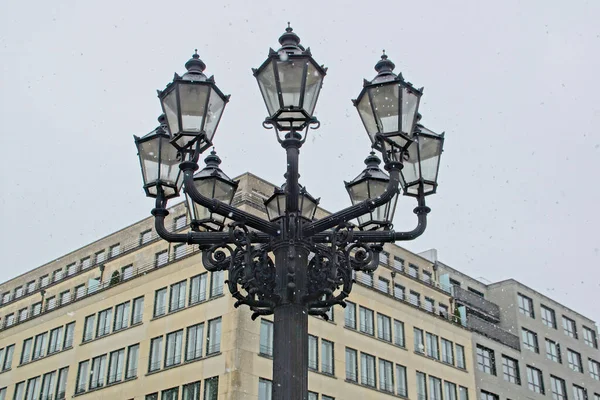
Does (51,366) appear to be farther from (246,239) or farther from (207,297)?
(246,239)

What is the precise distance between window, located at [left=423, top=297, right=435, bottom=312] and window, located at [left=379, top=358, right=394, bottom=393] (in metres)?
6.34

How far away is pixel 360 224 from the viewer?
9.11 m

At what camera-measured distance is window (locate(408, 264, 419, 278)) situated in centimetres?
5422

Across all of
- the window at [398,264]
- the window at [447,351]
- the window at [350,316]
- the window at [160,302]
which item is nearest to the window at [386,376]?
the window at [350,316]

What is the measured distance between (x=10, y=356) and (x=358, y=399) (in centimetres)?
2494

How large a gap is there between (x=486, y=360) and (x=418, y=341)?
8.21 metres

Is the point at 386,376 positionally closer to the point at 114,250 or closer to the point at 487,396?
the point at 487,396

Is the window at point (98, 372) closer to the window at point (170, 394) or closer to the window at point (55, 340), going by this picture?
the window at point (55, 340)

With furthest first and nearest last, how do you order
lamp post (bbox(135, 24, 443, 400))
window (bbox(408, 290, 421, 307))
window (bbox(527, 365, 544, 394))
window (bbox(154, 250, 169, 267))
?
window (bbox(527, 365, 544, 394)) → window (bbox(408, 290, 421, 307)) → window (bbox(154, 250, 169, 267)) → lamp post (bbox(135, 24, 443, 400))

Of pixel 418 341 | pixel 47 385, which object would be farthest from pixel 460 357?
pixel 47 385

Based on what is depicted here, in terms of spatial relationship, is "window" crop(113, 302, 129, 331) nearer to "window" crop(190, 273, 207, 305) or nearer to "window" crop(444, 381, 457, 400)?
"window" crop(190, 273, 207, 305)

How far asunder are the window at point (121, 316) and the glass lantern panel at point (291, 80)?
4159 centimetres

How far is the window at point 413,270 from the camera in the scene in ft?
178

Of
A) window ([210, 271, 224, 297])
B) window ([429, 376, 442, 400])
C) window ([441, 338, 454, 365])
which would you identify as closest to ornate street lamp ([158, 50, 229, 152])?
window ([210, 271, 224, 297])
